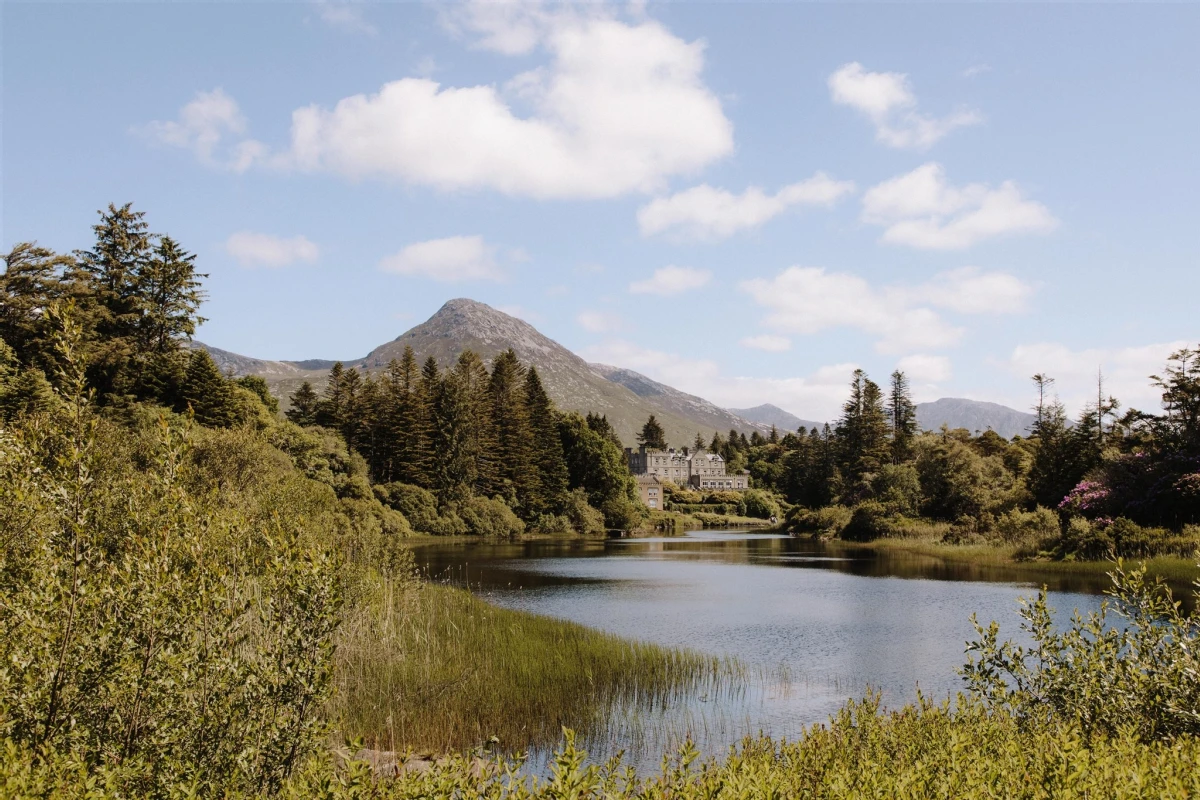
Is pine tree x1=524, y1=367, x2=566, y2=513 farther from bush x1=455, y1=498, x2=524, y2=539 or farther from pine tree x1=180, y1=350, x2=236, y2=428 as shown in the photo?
pine tree x1=180, y1=350, x2=236, y2=428

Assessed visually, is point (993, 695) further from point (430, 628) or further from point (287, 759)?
point (430, 628)

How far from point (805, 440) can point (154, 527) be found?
146335 mm

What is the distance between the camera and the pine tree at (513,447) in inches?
3659

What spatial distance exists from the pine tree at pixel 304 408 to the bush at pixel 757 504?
7671 centimetres

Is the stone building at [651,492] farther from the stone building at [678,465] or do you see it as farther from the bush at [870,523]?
the bush at [870,523]

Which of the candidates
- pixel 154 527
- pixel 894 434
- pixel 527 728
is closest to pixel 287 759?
pixel 154 527

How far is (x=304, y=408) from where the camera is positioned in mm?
91375

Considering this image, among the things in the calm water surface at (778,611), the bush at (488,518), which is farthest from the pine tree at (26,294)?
the bush at (488,518)

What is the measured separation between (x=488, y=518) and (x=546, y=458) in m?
16.1

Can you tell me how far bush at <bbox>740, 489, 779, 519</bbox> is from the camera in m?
134

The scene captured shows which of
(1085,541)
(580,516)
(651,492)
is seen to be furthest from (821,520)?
(651,492)

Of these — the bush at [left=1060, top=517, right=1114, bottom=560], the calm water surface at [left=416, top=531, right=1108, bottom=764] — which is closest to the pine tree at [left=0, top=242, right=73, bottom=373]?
the calm water surface at [left=416, top=531, right=1108, bottom=764]

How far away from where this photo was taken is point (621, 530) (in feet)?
332

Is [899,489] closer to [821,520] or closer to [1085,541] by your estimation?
[821,520]
